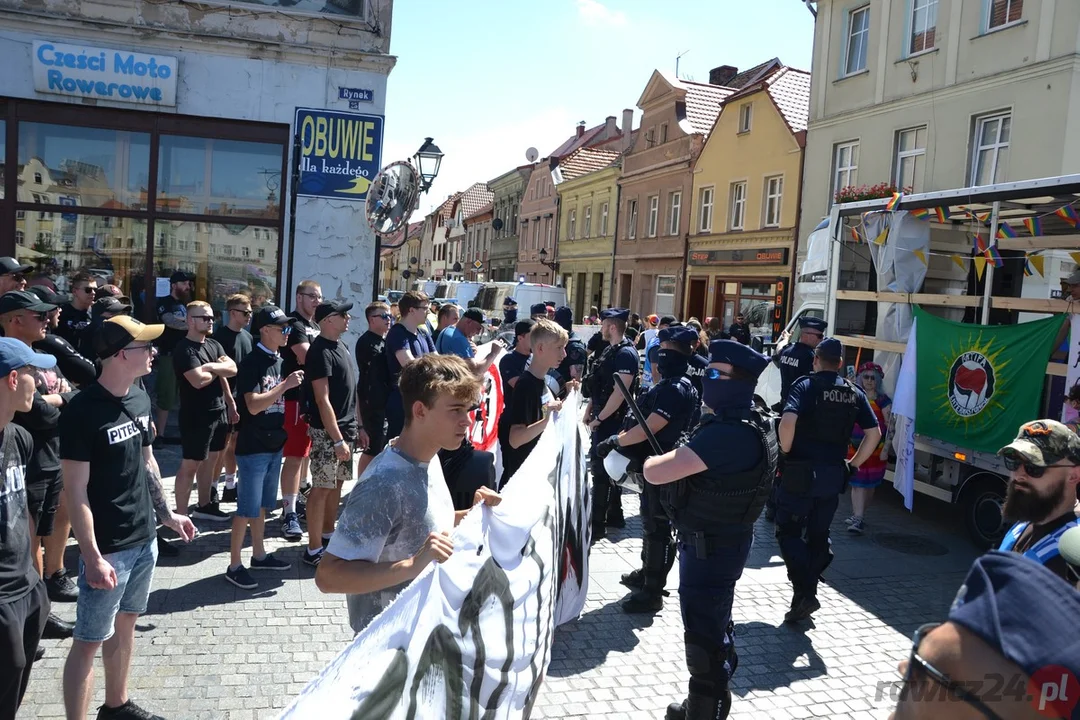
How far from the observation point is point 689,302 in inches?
1115

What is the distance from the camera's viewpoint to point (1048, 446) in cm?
314

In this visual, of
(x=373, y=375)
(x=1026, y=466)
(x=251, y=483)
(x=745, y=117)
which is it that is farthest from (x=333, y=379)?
(x=745, y=117)

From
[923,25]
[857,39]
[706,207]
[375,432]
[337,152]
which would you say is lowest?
[375,432]

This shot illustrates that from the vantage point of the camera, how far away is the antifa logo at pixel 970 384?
7285mm

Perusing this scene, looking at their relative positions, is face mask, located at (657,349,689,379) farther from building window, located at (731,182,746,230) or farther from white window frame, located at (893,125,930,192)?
building window, located at (731,182,746,230)

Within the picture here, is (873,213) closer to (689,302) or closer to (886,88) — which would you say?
(886,88)

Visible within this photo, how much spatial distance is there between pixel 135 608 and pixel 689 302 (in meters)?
26.1

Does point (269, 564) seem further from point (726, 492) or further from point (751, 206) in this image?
point (751, 206)

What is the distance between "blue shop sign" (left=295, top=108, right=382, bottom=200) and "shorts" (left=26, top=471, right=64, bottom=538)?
6182 millimetres

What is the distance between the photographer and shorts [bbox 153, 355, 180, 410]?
844 cm

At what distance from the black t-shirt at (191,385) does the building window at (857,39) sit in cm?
1955

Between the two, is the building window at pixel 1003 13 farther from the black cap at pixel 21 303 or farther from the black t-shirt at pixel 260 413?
the black cap at pixel 21 303

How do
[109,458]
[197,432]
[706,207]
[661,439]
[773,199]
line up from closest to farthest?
1. [109,458]
2. [661,439]
3. [197,432]
4. [773,199]
5. [706,207]

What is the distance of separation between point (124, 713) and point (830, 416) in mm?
4636
